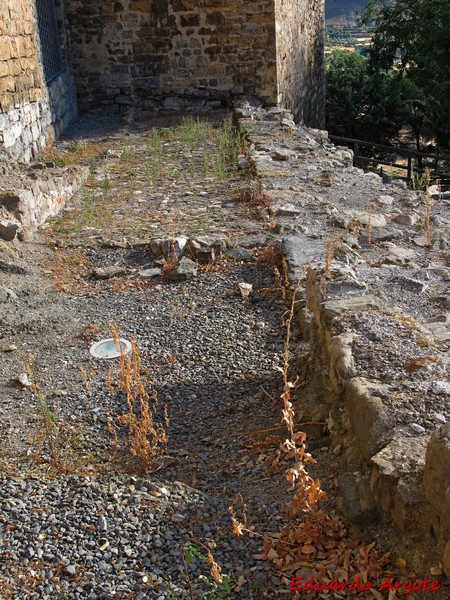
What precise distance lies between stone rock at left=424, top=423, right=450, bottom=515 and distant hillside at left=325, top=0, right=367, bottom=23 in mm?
63068

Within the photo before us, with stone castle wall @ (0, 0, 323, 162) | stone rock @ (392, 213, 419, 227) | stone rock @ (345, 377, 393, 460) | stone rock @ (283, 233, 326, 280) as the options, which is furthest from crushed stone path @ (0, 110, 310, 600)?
stone castle wall @ (0, 0, 323, 162)

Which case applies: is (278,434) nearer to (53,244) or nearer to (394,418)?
(394,418)

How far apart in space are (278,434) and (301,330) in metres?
0.98

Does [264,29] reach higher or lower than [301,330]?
higher

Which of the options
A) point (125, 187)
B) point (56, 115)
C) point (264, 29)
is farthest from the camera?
point (264, 29)

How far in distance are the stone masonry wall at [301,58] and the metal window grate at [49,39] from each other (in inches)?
142

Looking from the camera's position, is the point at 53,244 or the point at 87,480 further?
the point at 53,244

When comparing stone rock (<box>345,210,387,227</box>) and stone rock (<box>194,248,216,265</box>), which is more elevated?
stone rock (<box>345,210,387,227</box>)

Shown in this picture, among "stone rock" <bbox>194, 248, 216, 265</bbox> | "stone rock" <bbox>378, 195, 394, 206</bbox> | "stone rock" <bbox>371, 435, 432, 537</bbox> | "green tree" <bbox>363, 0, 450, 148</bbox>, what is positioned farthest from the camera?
"green tree" <bbox>363, 0, 450, 148</bbox>

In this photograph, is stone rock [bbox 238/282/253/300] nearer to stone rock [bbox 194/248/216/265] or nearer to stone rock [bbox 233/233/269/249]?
stone rock [bbox 194/248/216/265]

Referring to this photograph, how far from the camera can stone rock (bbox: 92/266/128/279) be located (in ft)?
16.0

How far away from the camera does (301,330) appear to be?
151 inches

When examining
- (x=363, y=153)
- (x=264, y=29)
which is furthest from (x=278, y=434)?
(x=363, y=153)

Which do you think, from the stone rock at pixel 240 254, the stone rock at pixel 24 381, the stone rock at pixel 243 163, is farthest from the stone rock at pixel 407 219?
the stone rock at pixel 24 381
